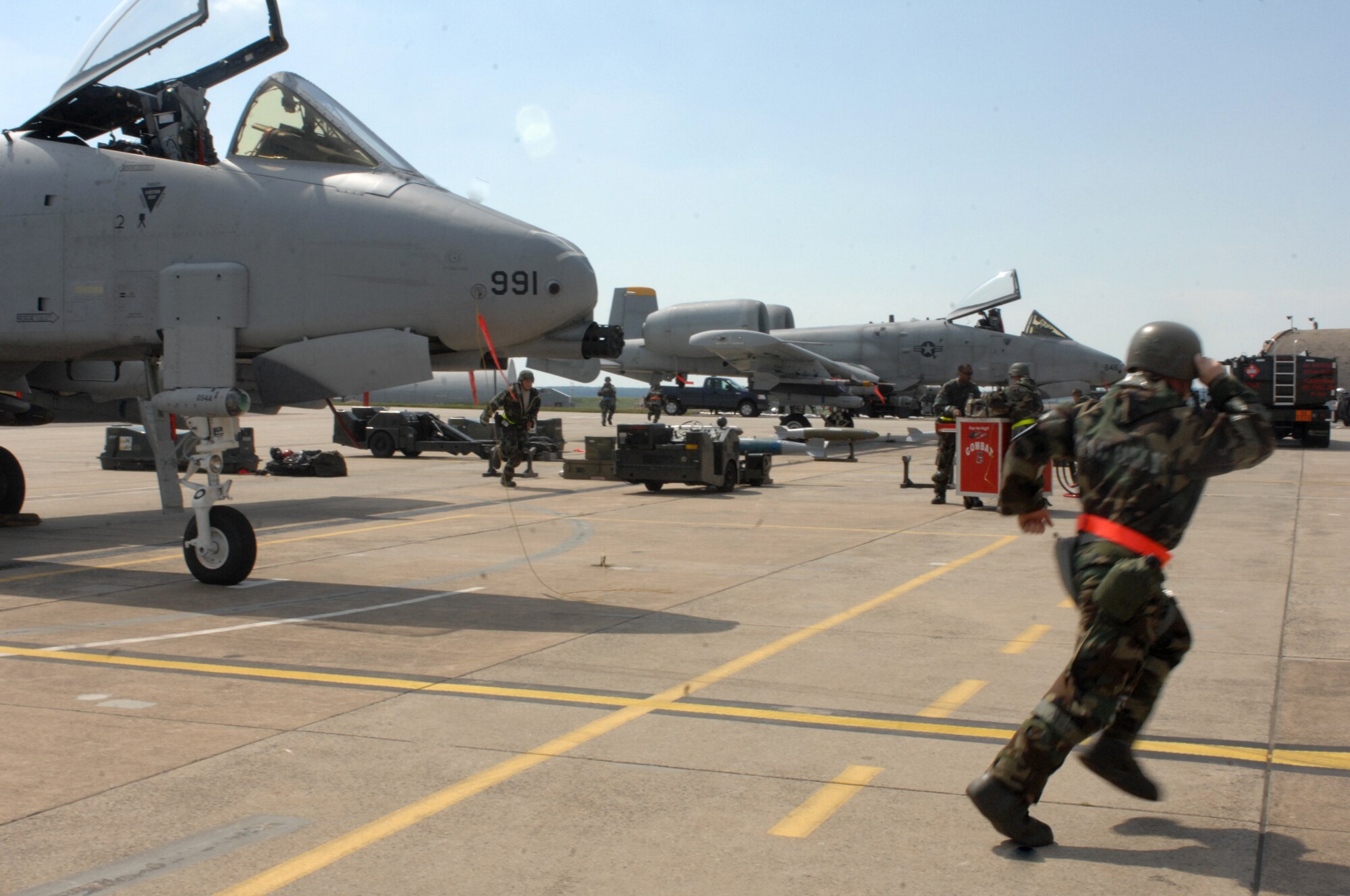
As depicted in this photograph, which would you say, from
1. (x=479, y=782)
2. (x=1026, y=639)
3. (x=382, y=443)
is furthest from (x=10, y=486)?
(x=382, y=443)

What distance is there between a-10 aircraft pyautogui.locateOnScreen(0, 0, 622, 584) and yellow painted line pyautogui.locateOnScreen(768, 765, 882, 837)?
16.5 feet

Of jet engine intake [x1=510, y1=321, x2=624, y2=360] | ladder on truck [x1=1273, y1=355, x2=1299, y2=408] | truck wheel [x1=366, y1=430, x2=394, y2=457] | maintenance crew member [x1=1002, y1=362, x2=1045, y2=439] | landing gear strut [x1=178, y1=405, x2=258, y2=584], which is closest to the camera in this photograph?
landing gear strut [x1=178, y1=405, x2=258, y2=584]

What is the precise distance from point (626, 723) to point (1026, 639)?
3044 millimetres


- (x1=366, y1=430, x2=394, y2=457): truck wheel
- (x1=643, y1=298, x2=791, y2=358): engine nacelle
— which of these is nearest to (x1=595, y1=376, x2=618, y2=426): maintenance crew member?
(x1=643, y1=298, x2=791, y2=358): engine nacelle

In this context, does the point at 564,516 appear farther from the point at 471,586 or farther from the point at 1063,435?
the point at 1063,435

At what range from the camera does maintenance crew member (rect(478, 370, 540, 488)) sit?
17.4m

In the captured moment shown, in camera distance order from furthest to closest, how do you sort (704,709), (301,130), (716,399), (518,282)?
1. (716,399)
2. (301,130)
3. (518,282)
4. (704,709)

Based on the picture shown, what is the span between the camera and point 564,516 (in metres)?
13.8

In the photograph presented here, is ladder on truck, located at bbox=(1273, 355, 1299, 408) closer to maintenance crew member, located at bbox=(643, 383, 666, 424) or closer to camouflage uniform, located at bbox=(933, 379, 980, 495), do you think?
camouflage uniform, located at bbox=(933, 379, 980, 495)

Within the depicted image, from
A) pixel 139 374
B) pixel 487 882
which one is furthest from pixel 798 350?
pixel 487 882

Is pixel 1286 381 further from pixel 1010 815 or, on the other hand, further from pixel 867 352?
pixel 1010 815

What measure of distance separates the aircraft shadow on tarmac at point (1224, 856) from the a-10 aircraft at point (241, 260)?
19.2 ft

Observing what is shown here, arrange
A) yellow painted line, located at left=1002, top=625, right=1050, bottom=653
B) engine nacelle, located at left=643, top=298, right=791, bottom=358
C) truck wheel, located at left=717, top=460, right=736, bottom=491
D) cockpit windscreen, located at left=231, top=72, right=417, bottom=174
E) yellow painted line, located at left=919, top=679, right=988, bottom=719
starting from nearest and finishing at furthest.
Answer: yellow painted line, located at left=919, top=679, right=988, bottom=719 < yellow painted line, located at left=1002, top=625, right=1050, bottom=653 < cockpit windscreen, located at left=231, top=72, right=417, bottom=174 < truck wheel, located at left=717, top=460, right=736, bottom=491 < engine nacelle, located at left=643, top=298, right=791, bottom=358

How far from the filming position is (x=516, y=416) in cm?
1766
